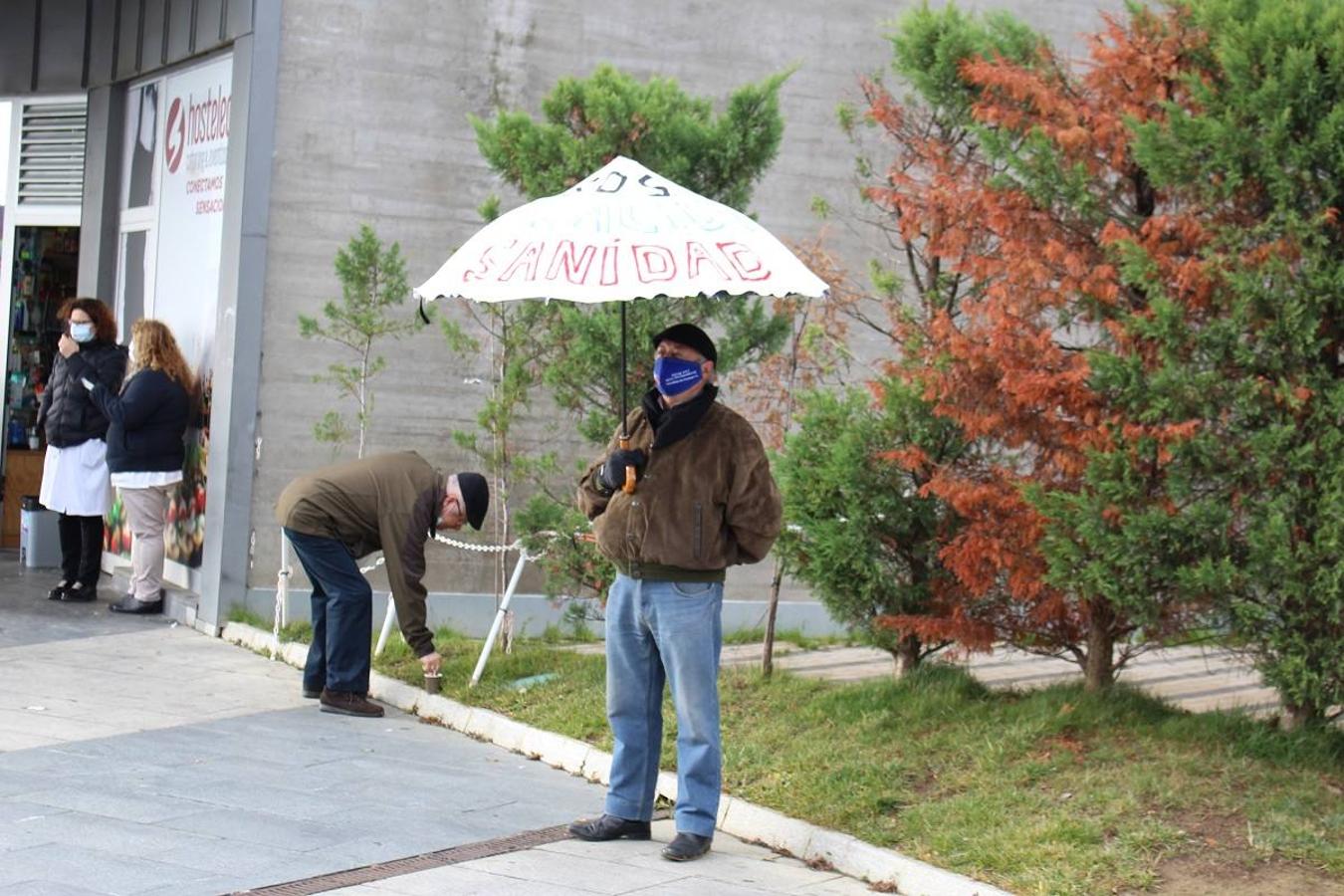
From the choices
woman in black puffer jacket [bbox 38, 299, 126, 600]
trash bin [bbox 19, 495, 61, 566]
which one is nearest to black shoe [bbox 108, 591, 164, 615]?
woman in black puffer jacket [bbox 38, 299, 126, 600]

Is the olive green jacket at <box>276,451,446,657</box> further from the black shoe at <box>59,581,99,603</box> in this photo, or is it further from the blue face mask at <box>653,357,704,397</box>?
the black shoe at <box>59,581,99,603</box>

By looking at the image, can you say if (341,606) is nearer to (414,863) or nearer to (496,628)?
(496,628)

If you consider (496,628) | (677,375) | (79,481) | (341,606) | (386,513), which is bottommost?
(496,628)

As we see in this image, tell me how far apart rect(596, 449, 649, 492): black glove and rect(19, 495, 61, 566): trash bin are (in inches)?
348

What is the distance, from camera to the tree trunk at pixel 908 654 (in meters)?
8.78

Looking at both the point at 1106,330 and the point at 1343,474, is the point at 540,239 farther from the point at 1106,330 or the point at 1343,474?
the point at 1343,474

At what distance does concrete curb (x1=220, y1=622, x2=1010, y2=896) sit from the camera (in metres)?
6.60

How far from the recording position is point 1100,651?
26.7ft

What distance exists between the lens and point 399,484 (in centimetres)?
895

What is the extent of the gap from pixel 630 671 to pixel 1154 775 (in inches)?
82.6

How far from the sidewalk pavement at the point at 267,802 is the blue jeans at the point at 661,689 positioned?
22 centimetres

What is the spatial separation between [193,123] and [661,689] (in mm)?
7417

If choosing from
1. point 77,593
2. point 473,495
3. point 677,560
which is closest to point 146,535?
point 77,593

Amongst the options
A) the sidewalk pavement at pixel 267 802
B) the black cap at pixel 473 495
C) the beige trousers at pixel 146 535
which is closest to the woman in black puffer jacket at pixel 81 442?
the beige trousers at pixel 146 535
